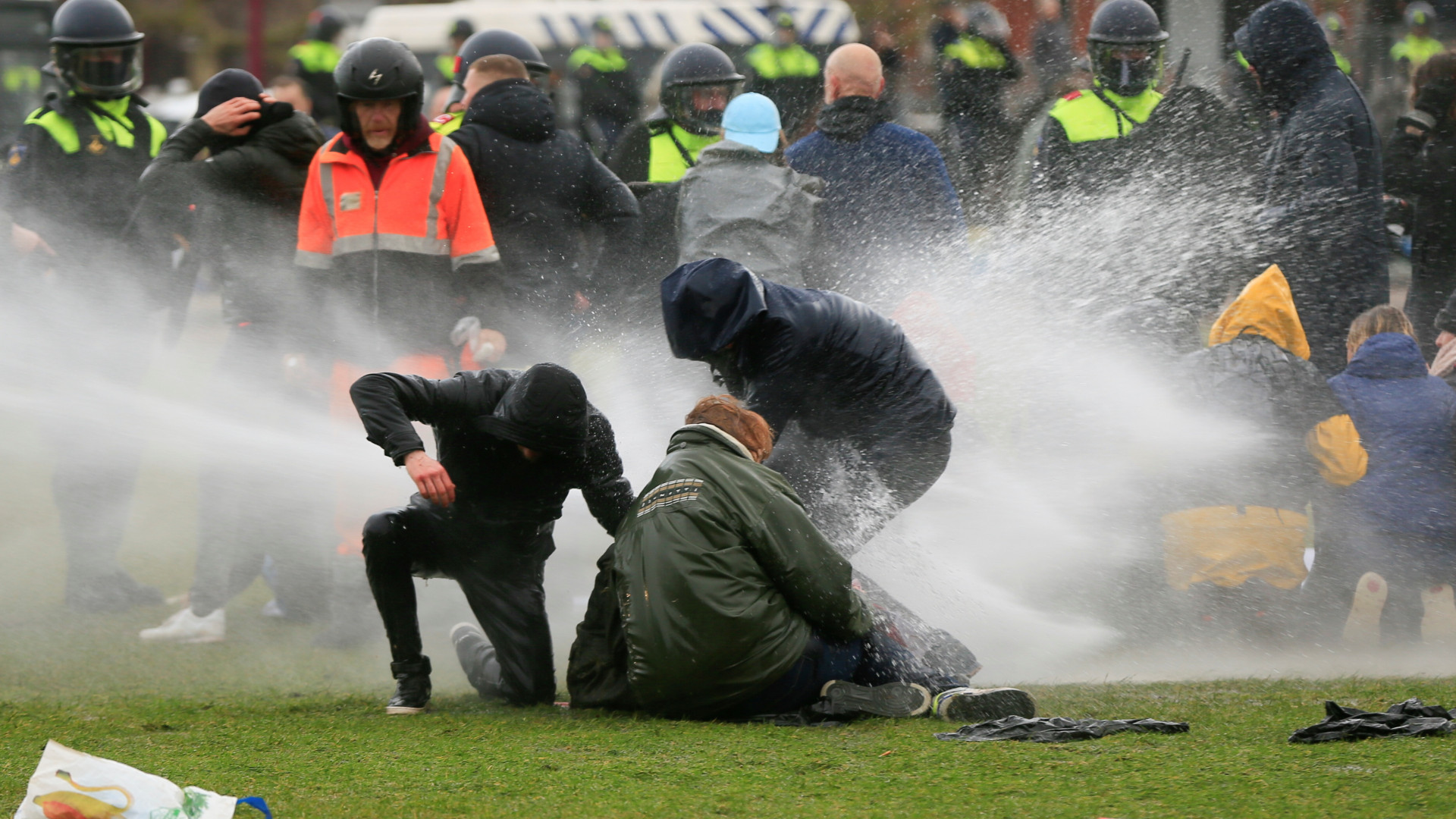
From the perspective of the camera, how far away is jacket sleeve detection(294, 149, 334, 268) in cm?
580

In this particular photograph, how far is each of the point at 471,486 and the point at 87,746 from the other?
1.37 metres

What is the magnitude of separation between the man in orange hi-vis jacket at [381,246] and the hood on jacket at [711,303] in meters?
1.40

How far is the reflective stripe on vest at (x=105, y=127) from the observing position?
654 cm

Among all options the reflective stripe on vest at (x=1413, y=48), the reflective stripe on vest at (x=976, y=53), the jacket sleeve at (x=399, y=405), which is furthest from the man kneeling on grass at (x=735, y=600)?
the reflective stripe on vest at (x=1413, y=48)

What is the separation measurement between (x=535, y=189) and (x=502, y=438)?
2.02 metres

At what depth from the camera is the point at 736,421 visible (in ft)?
14.3

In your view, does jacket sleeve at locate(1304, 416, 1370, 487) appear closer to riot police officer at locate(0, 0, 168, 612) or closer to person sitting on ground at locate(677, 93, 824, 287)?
Result: person sitting on ground at locate(677, 93, 824, 287)

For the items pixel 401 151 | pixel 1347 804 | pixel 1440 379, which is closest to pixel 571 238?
pixel 401 151

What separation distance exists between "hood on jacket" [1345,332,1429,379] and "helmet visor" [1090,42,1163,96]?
179cm

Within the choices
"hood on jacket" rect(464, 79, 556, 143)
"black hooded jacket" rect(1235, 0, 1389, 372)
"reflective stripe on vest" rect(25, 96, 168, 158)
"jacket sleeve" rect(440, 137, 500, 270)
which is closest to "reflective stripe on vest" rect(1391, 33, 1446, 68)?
"black hooded jacket" rect(1235, 0, 1389, 372)

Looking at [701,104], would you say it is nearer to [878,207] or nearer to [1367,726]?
[878,207]

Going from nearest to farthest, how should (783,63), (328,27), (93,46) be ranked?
(93,46) < (783,63) < (328,27)

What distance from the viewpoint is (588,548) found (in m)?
5.82

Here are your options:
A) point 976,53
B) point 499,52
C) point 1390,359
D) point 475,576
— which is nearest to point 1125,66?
point 1390,359
